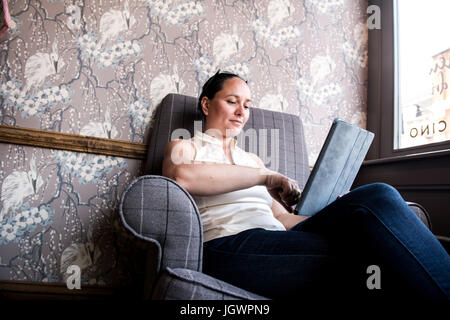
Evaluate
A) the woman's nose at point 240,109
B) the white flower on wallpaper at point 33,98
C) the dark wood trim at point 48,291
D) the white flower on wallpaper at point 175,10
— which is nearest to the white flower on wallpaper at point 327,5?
the white flower on wallpaper at point 175,10

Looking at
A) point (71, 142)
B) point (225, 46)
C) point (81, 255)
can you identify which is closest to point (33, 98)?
point (71, 142)

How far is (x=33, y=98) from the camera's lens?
4.91 ft

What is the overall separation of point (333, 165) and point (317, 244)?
0.24 m

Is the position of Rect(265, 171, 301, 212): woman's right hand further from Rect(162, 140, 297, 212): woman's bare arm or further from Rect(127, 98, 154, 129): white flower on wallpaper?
Rect(127, 98, 154, 129): white flower on wallpaper

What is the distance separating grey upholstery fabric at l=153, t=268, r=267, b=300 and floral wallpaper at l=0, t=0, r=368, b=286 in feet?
2.24

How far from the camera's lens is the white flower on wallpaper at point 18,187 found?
1.44 m

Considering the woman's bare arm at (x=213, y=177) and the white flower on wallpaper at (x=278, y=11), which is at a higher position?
the white flower on wallpaper at (x=278, y=11)

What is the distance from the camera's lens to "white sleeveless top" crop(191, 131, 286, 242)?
1005mm

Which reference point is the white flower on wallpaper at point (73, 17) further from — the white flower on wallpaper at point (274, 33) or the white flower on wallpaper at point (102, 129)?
the white flower on wallpaper at point (274, 33)

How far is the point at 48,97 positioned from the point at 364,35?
6.38 ft

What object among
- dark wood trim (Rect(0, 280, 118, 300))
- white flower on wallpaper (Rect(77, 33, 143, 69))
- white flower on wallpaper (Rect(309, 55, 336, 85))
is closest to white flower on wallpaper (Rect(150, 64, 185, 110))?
white flower on wallpaper (Rect(77, 33, 143, 69))

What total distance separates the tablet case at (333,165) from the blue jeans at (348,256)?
71mm

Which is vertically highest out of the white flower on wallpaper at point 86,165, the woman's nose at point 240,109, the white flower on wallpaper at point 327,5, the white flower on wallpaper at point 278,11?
the white flower on wallpaper at point 327,5

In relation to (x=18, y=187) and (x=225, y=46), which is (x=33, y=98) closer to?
(x=18, y=187)
